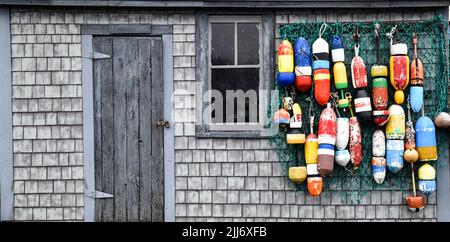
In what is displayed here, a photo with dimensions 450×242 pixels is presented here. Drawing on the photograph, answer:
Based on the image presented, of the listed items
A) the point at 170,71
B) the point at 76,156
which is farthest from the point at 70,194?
the point at 170,71

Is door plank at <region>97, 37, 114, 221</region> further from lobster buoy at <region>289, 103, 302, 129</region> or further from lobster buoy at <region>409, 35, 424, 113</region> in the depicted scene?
lobster buoy at <region>409, 35, 424, 113</region>

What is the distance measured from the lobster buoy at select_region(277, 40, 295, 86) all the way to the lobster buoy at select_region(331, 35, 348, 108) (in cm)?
44

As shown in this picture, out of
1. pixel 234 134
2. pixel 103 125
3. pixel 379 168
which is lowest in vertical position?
pixel 379 168

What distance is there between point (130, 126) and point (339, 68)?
90.4 inches

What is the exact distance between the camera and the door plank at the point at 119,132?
5852 mm

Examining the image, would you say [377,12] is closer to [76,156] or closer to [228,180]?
[228,180]

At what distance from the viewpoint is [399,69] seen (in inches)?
222

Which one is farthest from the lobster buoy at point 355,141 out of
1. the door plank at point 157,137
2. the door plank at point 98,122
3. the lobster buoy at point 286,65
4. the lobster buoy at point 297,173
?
the door plank at point 98,122

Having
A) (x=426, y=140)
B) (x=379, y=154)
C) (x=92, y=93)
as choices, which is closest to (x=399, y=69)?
(x=426, y=140)

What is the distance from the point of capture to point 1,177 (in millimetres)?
5844

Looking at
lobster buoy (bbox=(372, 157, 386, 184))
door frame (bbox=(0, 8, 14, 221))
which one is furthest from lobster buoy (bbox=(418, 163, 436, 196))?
door frame (bbox=(0, 8, 14, 221))

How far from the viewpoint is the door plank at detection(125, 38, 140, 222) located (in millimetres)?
5852

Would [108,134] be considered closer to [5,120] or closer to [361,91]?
[5,120]
